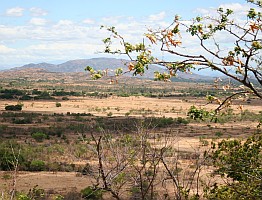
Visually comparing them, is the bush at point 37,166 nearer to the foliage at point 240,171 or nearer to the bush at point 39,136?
the bush at point 39,136

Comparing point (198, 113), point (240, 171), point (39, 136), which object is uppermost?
point (198, 113)

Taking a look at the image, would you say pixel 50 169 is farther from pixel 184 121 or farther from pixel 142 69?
pixel 184 121

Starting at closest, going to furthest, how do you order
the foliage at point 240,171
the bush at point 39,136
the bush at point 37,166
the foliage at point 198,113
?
the foliage at point 198,113, the foliage at point 240,171, the bush at point 37,166, the bush at point 39,136

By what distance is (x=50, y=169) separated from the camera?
60.8ft

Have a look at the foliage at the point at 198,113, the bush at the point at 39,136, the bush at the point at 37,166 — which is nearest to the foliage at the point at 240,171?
the foliage at the point at 198,113

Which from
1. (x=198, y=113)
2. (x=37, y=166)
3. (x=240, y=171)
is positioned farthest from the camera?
(x=37, y=166)

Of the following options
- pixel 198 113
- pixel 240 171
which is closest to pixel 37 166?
pixel 240 171

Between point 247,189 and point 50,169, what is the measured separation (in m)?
13.2

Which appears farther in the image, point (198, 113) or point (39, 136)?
point (39, 136)

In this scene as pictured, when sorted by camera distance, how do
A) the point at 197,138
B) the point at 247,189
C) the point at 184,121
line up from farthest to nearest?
the point at 184,121 < the point at 197,138 < the point at 247,189

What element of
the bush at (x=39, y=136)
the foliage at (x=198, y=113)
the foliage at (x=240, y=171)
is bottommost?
the bush at (x=39, y=136)

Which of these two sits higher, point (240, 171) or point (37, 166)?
point (240, 171)

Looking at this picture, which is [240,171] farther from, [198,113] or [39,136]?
[39,136]

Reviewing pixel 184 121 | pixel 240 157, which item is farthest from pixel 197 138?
pixel 240 157
